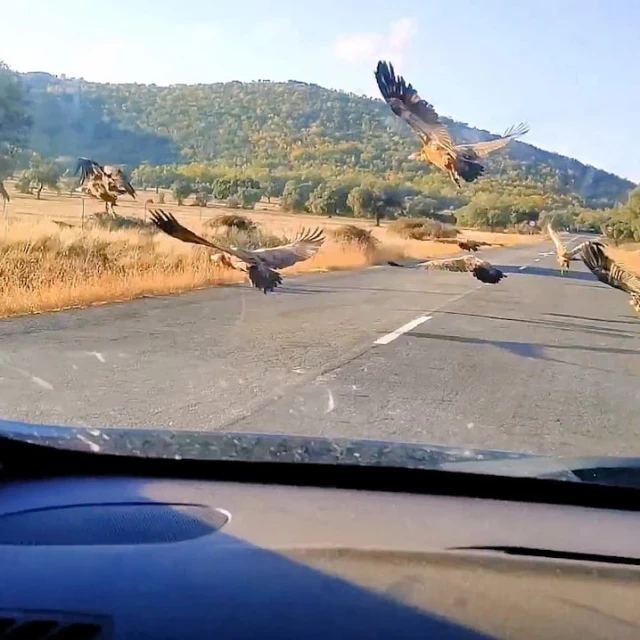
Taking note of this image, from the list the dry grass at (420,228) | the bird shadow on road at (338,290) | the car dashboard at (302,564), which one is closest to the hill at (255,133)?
the dry grass at (420,228)

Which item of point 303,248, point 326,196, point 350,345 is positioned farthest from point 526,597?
point 350,345

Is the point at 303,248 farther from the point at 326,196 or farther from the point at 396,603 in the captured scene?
the point at 396,603

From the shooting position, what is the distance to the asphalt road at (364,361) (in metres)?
6.57

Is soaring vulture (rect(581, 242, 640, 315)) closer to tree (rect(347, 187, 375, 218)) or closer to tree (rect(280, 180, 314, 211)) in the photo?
tree (rect(347, 187, 375, 218))

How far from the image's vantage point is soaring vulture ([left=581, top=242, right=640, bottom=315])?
6234 mm

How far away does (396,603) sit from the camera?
2.33m

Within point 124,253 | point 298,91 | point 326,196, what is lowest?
point 124,253


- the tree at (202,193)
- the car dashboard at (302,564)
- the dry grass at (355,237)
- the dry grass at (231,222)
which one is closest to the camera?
the car dashboard at (302,564)

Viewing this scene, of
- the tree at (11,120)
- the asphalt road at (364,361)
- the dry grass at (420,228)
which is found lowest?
the asphalt road at (364,361)

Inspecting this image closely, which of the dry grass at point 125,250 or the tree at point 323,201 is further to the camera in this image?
the dry grass at point 125,250

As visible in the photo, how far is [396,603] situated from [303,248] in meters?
4.72

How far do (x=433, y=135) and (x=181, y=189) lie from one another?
163 centimetres

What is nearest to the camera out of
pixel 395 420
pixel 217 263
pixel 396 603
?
pixel 396 603

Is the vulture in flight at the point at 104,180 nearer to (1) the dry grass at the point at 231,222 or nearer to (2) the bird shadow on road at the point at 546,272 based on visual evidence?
(1) the dry grass at the point at 231,222
